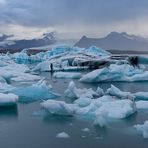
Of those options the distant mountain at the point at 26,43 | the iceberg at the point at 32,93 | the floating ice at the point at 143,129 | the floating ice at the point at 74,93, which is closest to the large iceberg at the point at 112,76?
the floating ice at the point at 74,93

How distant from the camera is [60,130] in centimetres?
525

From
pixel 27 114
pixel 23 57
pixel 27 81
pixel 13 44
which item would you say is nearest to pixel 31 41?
pixel 13 44

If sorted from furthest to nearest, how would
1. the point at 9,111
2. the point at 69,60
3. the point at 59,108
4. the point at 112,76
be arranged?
the point at 69,60
the point at 112,76
the point at 9,111
the point at 59,108

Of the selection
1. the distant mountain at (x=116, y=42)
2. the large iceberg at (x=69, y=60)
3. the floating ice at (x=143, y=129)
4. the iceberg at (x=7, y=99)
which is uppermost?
the iceberg at (x=7, y=99)

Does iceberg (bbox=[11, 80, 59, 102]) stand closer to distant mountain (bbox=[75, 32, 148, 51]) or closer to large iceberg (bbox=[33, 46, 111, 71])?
large iceberg (bbox=[33, 46, 111, 71])

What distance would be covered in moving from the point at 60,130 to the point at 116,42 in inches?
3202

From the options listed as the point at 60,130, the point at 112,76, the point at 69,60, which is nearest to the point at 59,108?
the point at 60,130

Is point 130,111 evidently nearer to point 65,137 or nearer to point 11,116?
point 65,137

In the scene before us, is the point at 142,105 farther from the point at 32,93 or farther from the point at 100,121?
the point at 32,93

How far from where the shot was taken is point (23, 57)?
75.3 ft

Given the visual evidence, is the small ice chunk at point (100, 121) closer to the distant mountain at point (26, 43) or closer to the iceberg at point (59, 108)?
the iceberg at point (59, 108)

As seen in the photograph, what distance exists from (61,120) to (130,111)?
120 cm

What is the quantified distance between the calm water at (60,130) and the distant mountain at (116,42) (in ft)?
224

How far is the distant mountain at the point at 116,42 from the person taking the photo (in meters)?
75.5
